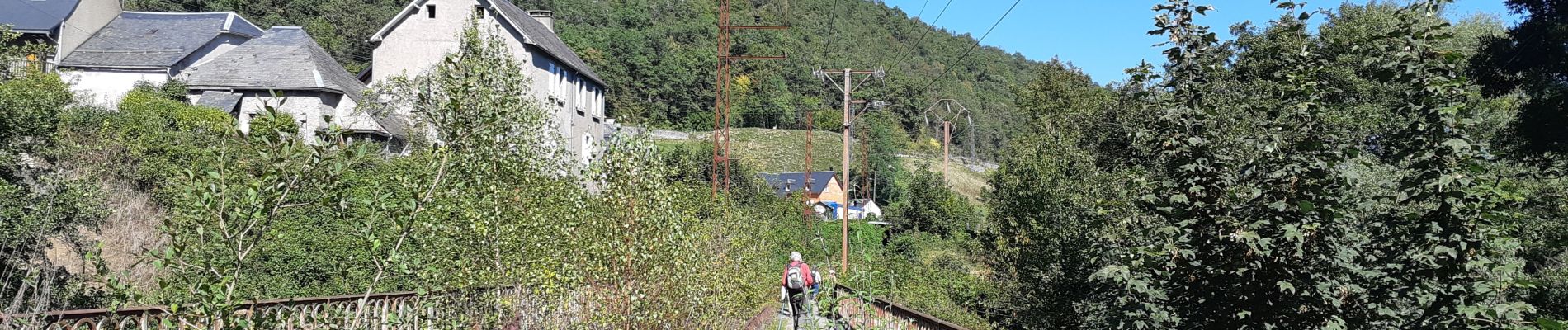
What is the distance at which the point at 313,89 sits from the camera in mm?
33250

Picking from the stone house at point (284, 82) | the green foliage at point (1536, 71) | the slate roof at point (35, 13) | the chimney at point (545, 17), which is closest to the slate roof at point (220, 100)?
the stone house at point (284, 82)

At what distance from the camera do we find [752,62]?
96.1 meters

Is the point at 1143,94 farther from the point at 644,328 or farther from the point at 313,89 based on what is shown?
the point at 313,89

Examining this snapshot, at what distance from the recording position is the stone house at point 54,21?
110 ft

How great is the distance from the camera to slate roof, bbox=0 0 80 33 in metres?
33.5

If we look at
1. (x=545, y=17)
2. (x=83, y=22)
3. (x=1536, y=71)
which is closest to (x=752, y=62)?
(x=545, y=17)

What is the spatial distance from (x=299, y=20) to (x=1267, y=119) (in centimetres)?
7825

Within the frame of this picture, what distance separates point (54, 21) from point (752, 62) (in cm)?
6617

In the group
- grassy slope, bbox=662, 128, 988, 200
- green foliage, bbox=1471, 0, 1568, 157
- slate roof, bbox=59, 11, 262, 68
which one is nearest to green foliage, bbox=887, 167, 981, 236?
grassy slope, bbox=662, 128, 988, 200

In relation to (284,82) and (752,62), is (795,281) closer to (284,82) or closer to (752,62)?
(284,82)

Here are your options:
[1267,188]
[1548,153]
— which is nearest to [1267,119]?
[1267,188]

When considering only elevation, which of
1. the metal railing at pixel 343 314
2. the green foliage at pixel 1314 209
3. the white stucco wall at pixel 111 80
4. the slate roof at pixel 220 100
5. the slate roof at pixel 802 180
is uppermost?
the white stucco wall at pixel 111 80

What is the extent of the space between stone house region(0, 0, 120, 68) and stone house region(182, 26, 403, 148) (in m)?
4.07

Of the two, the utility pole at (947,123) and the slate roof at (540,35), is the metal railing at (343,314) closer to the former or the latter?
the slate roof at (540,35)
